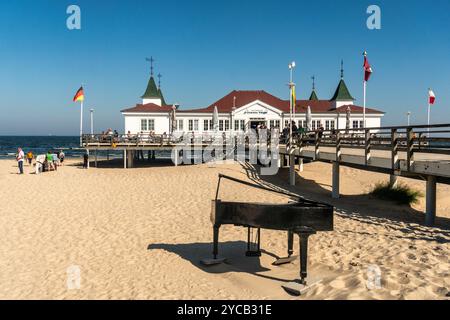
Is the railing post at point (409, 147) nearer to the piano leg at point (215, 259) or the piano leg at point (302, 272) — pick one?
the piano leg at point (302, 272)

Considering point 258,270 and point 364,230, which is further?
point 364,230

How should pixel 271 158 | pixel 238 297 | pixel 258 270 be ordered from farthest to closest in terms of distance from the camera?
1. pixel 271 158
2. pixel 258 270
3. pixel 238 297

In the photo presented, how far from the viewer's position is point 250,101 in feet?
123

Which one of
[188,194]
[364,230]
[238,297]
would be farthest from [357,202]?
[238,297]

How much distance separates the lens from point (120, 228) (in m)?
11.1

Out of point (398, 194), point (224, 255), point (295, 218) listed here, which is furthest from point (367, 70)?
point (295, 218)

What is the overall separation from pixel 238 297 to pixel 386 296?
86.0 inches

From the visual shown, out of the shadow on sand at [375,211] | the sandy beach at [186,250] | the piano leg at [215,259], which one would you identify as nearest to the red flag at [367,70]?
the shadow on sand at [375,211]

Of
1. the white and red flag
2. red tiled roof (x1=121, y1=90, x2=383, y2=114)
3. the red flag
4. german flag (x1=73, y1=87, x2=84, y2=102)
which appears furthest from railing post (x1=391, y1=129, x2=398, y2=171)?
german flag (x1=73, y1=87, x2=84, y2=102)

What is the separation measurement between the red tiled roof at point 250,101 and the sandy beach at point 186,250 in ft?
69.8

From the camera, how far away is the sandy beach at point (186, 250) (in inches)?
249

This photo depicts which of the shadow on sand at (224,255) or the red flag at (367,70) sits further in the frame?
the red flag at (367,70)

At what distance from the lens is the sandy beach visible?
6.32 m

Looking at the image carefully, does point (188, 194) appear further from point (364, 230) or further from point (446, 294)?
point (446, 294)
